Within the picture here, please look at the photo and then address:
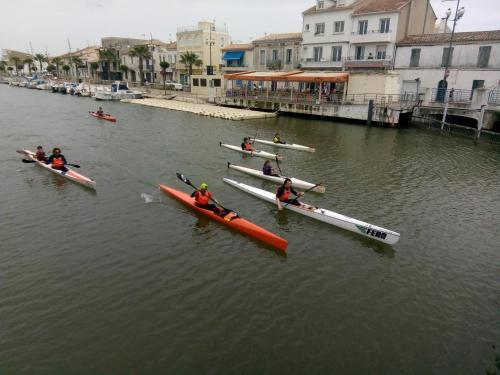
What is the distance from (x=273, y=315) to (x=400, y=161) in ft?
64.2

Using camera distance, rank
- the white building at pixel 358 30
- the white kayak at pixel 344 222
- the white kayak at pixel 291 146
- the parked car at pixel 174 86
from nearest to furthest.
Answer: the white kayak at pixel 344 222 < the white kayak at pixel 291 146 < the white building at pixel 358 30 < the parked car at pixel 174 86

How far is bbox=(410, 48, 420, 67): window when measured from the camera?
43.2 meters

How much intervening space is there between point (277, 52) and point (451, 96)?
2753cm

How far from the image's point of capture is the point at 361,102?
4153 cm

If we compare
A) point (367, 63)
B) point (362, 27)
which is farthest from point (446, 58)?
point (362, 27)

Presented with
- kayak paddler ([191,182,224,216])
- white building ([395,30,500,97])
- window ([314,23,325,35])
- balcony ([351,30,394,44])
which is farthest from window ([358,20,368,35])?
kayak paddler ([191,182,224,216])

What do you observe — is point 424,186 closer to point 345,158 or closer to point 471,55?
point 345,158

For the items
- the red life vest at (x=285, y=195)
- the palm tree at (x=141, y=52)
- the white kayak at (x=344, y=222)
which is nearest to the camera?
the white kayak at (x=344, y=222)

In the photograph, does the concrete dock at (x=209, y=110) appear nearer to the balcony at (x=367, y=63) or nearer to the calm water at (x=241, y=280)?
the balcony at (x=367, y=63)

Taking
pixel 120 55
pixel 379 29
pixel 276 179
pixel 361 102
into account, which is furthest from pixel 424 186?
pixel 120 55

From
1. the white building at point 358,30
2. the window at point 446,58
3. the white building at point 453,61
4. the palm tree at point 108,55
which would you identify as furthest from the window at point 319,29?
the palm tree at point 108,55

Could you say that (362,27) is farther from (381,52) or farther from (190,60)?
(190,60)

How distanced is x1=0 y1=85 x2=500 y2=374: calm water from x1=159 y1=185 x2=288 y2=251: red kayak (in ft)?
1.14

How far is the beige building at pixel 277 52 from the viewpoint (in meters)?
54.1
